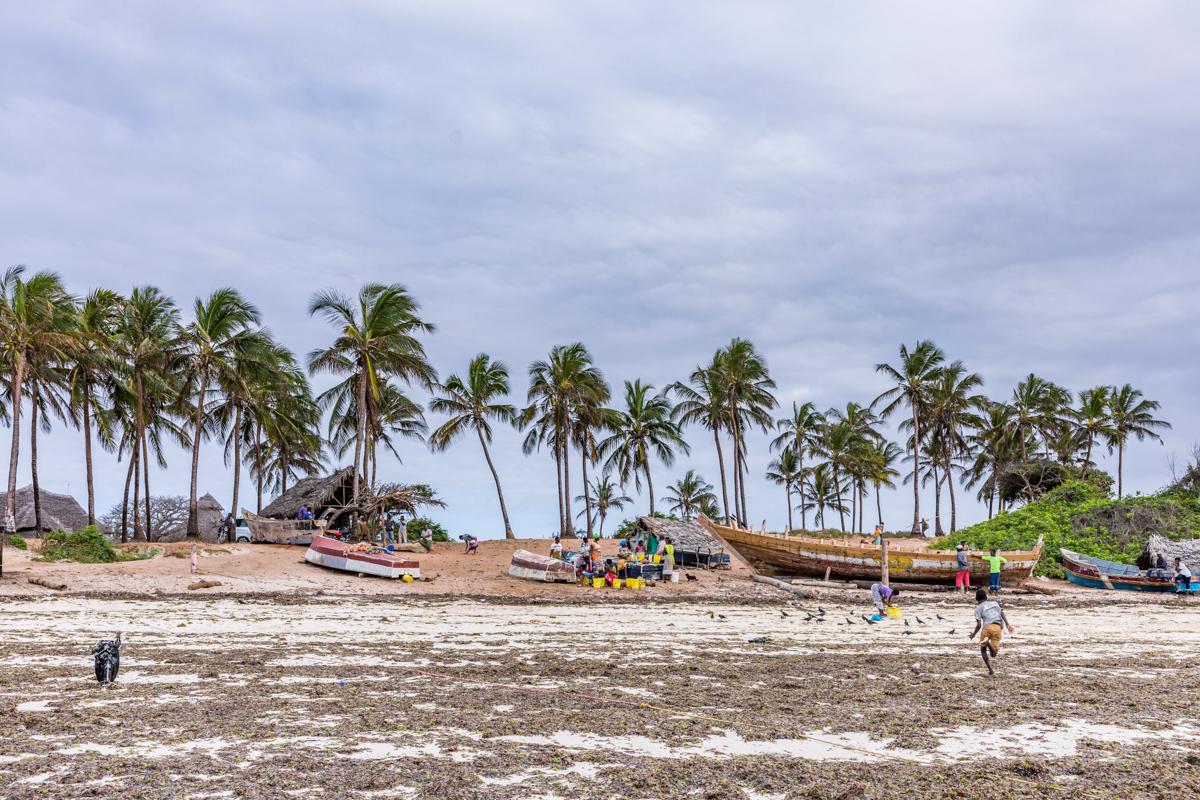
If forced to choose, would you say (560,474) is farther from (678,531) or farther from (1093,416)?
(1093,416)

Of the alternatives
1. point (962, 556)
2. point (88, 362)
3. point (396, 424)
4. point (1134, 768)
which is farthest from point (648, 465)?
point (1134, 768)

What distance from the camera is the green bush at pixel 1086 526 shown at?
31391 millimetres

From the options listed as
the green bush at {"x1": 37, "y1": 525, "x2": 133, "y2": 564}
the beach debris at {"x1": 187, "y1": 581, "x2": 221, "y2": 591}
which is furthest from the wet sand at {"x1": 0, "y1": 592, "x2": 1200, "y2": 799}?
the green bush at {"x1": 37, "y1": 525, "x2": 133, "y2": 564}

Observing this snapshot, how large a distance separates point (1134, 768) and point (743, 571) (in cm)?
2514

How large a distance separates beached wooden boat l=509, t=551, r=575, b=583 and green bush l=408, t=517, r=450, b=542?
1308 centimetres

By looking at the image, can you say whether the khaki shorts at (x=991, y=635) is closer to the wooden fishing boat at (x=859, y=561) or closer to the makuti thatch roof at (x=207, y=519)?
the wooden fishing boat at (x=859, y=561)

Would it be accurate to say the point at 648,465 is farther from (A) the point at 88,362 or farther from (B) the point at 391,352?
(A) the point at 88,362

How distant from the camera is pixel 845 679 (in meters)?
9.05

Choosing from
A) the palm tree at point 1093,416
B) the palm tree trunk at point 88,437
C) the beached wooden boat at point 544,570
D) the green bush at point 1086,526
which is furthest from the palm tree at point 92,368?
the palm tree at point 1093,416

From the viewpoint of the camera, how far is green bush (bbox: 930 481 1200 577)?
31391 mm

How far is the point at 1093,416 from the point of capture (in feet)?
167

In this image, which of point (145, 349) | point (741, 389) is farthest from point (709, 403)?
point (145, 349)

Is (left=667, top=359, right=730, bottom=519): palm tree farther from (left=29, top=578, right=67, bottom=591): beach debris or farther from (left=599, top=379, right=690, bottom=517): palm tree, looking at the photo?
(left=29, top=578, right=67, bottom=591): beach debris

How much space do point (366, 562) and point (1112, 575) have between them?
2595cm
